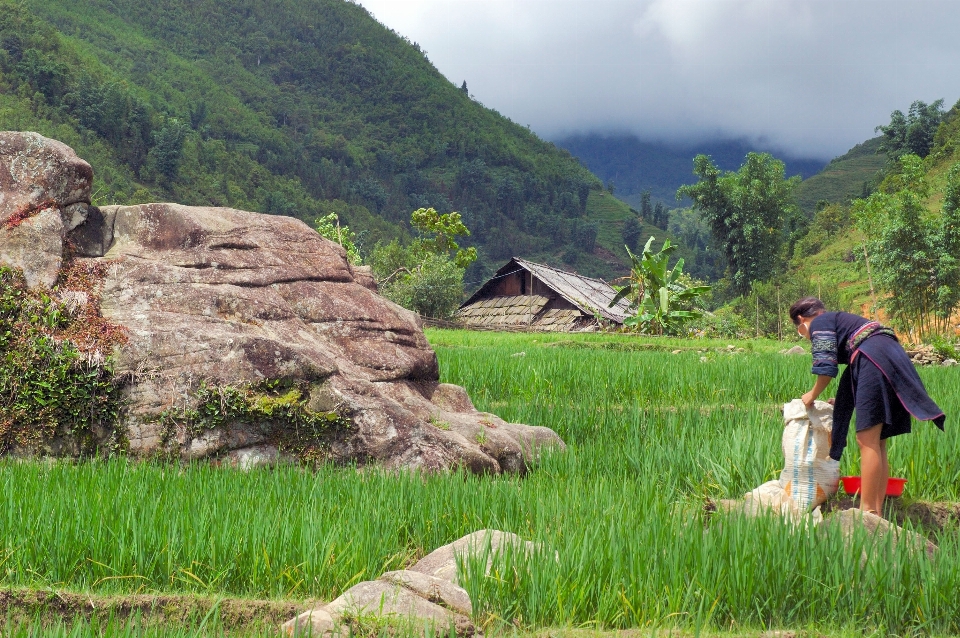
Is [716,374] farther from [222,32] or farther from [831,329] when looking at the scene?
[222,32]

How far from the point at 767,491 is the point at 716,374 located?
20.8 feet

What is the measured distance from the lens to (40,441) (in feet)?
18.5

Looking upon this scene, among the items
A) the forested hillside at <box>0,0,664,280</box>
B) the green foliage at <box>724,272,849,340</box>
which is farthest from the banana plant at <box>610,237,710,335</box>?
the forested hillside at <box>0,0,664,280</box>

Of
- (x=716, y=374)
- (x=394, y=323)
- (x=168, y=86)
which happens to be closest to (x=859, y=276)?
(x=716, y=374)

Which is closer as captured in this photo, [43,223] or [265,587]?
[265,587]

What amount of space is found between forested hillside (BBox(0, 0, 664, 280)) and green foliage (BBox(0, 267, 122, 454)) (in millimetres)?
44471

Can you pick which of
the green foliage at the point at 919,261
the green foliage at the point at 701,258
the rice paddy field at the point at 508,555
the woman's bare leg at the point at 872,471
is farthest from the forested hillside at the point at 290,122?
the woman's bare leg at the point at 872,471

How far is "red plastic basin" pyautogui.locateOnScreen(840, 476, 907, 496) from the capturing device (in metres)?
4.75

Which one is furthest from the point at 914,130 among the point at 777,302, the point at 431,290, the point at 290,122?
the point at 290,122

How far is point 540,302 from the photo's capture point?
3150 cm

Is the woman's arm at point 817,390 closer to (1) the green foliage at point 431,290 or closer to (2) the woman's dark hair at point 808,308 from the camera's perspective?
(2) the woman's dark hair at point 808,308

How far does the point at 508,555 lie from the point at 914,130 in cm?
5973

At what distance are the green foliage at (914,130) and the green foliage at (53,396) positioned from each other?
186 ft

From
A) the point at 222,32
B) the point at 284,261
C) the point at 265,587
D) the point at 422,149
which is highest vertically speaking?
the point at 222,32
